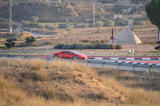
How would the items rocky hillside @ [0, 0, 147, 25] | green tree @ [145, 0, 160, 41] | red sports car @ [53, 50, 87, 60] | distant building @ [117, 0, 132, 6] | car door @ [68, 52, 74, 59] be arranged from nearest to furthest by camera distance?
red sports car @ [53, 50, 87, 60] < car door @ [68, 52, 74, 59] < green tree @ [145, 0, 160, 41] < rocky hillside @ [0, 0, 147, 25] < distant building @ [117, 0, 132, 6]

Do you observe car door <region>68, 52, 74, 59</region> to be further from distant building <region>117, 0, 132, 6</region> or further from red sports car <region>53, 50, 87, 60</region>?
distant building <region>117, 0, 132, 6</region>

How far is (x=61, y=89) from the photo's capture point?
1143 cm

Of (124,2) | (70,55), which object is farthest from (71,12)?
(70,55)

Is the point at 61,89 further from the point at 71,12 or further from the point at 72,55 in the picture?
the point at 71,12

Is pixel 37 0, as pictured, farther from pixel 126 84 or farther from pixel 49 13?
pixel 126 84

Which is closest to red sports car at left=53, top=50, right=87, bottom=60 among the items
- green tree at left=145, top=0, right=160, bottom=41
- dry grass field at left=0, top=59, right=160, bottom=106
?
dry grass field at left=0, top=59, right=160, bottom=106

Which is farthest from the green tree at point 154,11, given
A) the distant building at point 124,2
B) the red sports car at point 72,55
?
the distant building at point 124,2

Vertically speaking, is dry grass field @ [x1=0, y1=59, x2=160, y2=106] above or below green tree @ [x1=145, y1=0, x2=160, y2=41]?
below

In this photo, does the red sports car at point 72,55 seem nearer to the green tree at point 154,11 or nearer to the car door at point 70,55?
the car door at point 70,55

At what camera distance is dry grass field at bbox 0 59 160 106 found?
1021 cm

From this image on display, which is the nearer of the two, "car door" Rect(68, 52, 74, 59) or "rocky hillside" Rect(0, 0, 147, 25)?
"car door" Rect(68, 52, 74, 59)

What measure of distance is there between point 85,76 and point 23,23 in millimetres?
80953

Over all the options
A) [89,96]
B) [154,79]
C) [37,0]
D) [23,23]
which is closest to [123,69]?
[154,79]

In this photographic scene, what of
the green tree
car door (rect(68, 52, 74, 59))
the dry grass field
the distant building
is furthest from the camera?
the distant building
